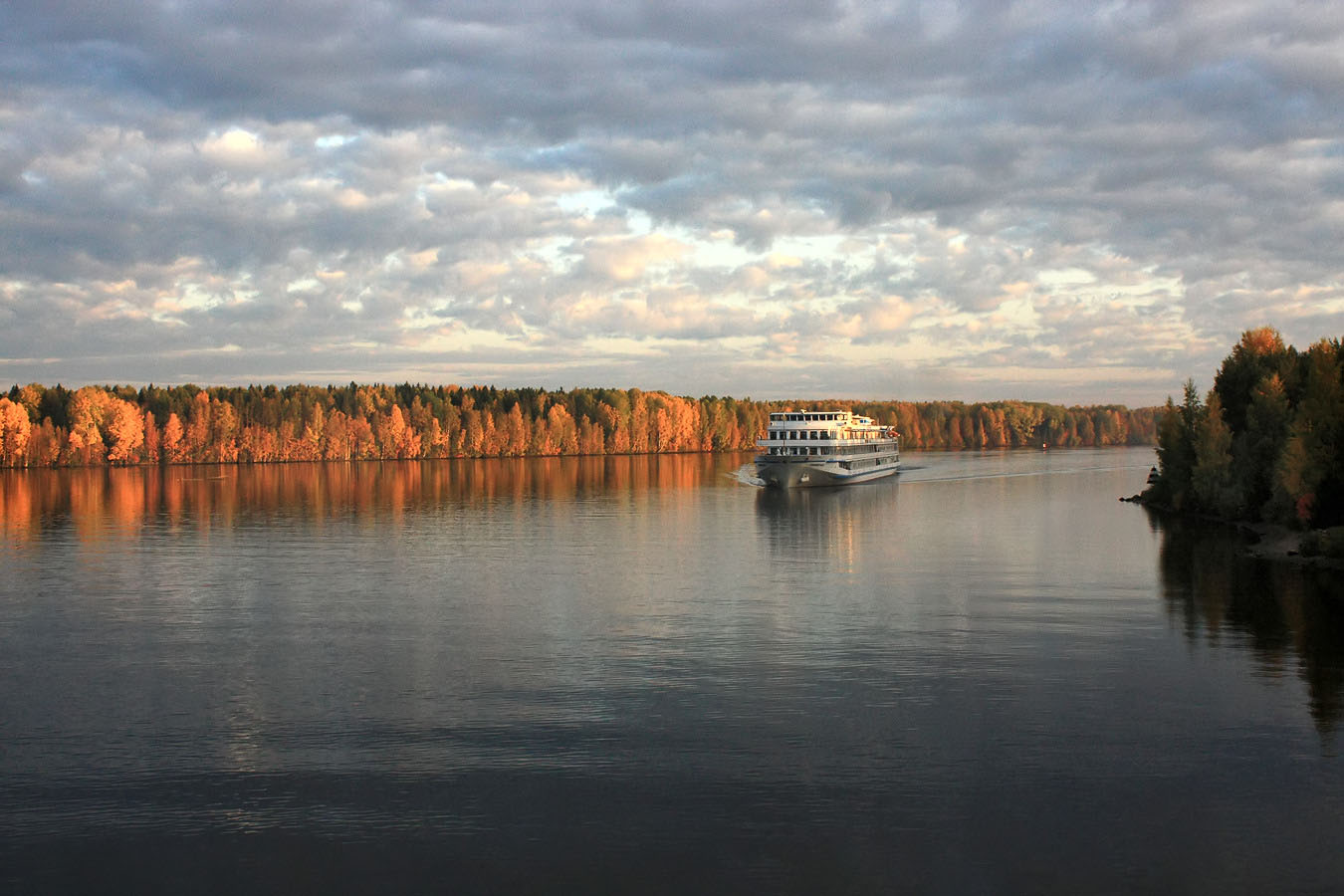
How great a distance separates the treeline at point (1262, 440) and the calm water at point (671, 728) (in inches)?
560

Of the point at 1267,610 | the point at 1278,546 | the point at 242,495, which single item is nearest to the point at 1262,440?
the point at 1278,546

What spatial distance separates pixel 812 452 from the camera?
173500mm

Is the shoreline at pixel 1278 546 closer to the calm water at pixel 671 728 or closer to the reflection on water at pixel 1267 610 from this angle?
the reflection on water at pixel 1267 610

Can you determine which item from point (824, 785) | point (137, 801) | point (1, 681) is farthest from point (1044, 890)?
point (1, 681)

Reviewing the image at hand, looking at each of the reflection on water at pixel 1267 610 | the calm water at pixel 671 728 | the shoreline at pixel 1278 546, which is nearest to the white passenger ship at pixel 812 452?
the shoreline at pixel 1278 546

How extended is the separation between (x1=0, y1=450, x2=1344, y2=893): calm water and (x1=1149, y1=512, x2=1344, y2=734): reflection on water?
0.93 ft

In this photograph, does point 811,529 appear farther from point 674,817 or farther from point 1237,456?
point 674,817

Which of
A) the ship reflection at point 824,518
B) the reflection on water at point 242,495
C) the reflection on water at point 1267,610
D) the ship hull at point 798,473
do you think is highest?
the ship hull at point 798,473

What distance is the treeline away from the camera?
257 feet

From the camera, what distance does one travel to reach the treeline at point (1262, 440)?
7838 cm

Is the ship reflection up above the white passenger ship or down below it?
below

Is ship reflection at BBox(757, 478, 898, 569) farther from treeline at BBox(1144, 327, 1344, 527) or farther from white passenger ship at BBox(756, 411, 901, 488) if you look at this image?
treeline at BBox(1144, 327, 1344, 527)

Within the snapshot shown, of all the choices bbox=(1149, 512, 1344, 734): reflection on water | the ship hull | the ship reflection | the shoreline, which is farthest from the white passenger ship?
bbox=(1149, 512, 1344, 734): reflection on water

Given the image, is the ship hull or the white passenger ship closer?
the ship hull
